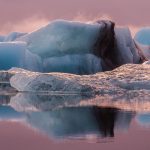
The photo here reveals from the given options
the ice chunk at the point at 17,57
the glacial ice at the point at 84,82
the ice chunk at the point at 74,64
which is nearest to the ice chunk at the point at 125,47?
the ice chunk at the point at 74,64

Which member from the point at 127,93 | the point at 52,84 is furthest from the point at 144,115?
the point at 52,84

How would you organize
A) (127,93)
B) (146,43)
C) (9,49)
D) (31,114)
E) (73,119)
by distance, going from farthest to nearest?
(146,43)
(9,49)
(127,93)
(31,114)
(73,119)

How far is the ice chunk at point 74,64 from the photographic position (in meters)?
27.8

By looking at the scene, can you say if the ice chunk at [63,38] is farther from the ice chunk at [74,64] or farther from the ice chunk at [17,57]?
the ice chunk at [17,57]

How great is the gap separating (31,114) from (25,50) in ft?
47.5

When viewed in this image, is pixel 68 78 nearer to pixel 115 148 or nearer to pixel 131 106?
pixel 131 106

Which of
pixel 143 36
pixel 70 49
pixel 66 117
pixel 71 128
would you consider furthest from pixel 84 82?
pixel 143 36

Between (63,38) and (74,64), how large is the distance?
5.95 ft

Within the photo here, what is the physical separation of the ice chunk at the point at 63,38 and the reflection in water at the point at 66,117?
36.6ft

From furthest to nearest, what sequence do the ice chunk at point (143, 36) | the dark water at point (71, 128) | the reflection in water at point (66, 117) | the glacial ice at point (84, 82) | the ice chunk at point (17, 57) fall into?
the ice chunk at point (143, 36), the ice chunk at point (17, 57), the glacial ice at point (84, 82), the reflection in water at point (66, 117), the dark water at point (71, 128)

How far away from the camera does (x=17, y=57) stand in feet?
88.9

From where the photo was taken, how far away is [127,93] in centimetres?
1877

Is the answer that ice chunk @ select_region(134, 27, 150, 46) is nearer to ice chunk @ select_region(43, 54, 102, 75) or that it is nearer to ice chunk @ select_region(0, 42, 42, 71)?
ice chunk @ select_region(43, 54, 102, 75)

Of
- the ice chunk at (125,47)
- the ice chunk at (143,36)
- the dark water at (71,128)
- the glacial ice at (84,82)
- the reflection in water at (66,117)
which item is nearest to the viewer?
the dark water at (71,128)
